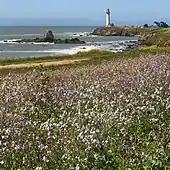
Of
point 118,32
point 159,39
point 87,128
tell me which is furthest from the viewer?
point 118,32

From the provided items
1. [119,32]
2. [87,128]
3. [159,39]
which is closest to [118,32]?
[119,32]

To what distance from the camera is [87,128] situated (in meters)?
6.93

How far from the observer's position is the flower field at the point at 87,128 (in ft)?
20.2

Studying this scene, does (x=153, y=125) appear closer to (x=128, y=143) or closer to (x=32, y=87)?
(x=128, y=143)

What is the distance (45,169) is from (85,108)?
9.42 ft

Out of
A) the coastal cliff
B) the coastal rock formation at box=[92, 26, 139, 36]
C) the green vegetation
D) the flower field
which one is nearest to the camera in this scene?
the flower field

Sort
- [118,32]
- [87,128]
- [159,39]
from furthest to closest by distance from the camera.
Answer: [118,32] < [159,39] < [87,128]

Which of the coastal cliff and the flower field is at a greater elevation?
the flower field

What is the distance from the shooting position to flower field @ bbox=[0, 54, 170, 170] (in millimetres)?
6145

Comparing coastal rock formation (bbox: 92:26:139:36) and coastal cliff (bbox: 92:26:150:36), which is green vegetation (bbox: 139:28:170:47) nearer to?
coastal cliff (bbox: 92:26:150:36)

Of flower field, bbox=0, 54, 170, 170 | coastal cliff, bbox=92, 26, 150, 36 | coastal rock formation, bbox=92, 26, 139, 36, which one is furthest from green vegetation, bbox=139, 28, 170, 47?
coastal rock formation, bbox=92, 26, 139, 36

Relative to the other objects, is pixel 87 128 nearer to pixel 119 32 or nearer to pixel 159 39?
pixel 159 39

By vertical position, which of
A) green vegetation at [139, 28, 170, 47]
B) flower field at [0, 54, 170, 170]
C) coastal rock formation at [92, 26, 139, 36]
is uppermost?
flower field at [0, 54, 170, 170]

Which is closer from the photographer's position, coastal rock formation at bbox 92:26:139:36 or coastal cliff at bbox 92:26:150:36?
coastal cliff at bbox 92:26:150:36
